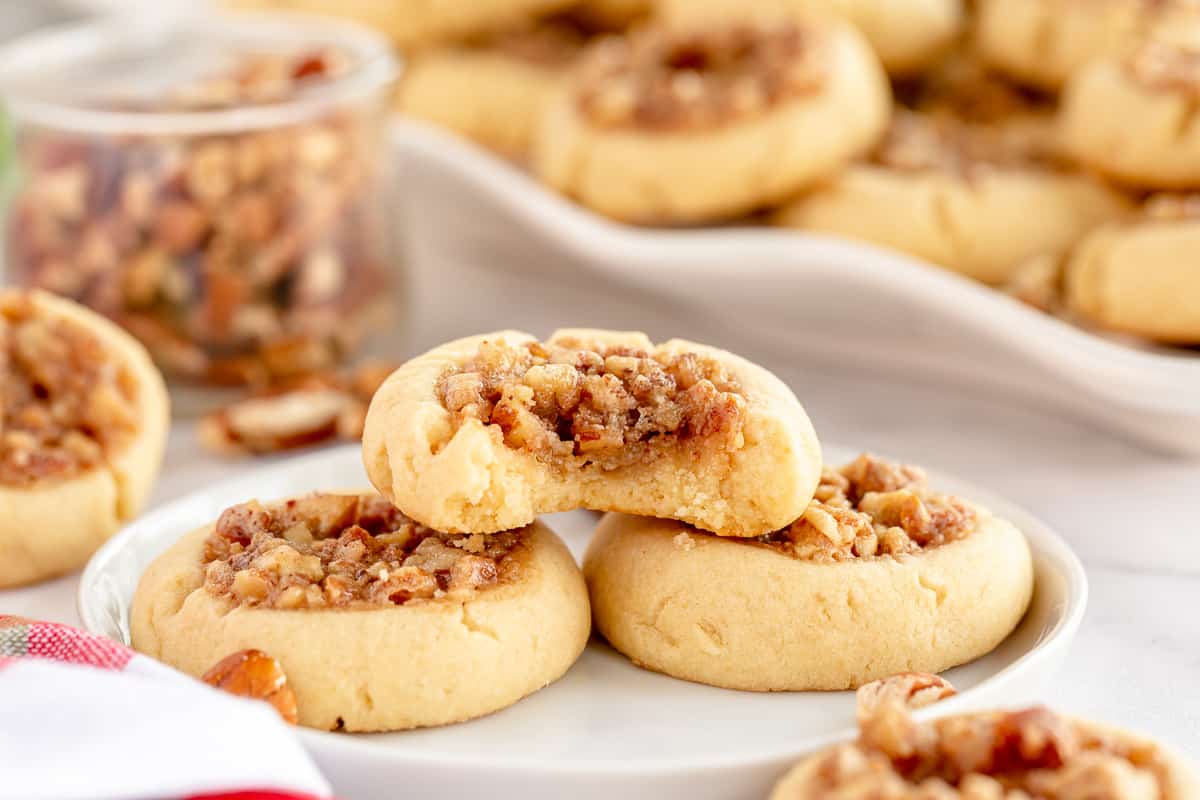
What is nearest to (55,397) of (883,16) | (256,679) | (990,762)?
(256,679)

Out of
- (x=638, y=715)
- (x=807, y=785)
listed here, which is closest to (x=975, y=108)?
(x=638, y=715)

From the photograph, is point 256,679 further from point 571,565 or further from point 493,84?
point 493,84

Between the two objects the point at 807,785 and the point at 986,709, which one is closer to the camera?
the point at 807,785

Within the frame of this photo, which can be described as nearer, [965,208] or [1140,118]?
[1140,118]

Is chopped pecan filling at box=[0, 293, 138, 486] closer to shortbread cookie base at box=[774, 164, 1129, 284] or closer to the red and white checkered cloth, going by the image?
the red and white checkered cloth

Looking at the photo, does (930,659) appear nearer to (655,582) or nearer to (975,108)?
(655,582)

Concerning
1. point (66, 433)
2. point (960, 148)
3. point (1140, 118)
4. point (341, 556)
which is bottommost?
point (66, 433)
